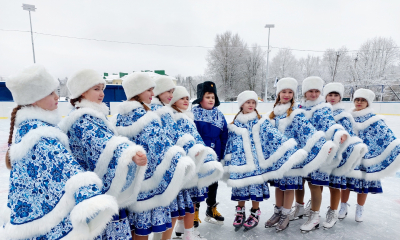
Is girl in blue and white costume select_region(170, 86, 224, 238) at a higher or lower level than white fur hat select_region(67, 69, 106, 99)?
lower

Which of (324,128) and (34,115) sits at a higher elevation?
(34,115)

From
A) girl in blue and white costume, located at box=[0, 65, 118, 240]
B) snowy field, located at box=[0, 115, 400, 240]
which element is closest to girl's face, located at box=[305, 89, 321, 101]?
snowy field, located at box=[0, 115, 400, 240]

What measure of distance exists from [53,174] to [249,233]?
2206 mm

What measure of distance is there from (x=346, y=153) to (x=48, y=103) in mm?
2866

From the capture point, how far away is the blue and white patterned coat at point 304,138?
2.38 metres

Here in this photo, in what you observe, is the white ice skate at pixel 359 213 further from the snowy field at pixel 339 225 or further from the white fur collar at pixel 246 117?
the white fur collar at pixel 246 117

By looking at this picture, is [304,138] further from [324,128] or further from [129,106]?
[129,106]

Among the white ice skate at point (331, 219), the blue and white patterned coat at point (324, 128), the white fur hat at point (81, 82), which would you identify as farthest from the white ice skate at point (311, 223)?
the white fur hat at point (81, 82)

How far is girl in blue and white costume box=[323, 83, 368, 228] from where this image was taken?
8.29 feet

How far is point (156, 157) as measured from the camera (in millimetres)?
1693

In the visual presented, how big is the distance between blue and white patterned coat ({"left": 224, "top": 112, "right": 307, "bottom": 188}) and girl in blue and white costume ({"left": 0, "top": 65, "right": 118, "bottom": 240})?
5.37 feet

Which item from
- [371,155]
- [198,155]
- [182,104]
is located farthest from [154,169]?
[371,155]

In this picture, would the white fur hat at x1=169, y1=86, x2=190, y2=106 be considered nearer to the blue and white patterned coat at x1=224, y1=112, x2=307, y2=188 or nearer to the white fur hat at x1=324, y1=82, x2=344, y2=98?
the blue and white patterned coat at x1=224, y1=112, x2=307, y2=188

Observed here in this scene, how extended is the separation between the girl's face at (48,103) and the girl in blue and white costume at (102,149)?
146 mm
